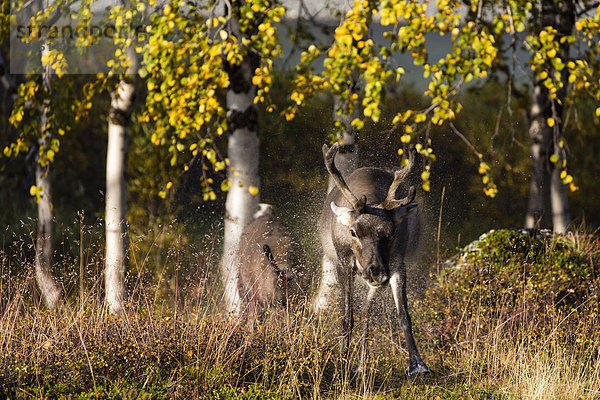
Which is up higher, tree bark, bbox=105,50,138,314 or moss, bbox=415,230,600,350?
tree bark, bbox=105,50,138,314

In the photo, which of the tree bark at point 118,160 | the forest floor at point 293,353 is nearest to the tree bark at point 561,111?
the forest floor at point 293,353

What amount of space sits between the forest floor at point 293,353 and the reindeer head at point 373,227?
70cm

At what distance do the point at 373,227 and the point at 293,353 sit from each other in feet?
4.79

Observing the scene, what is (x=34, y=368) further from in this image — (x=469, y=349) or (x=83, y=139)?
(x=83, y=139)

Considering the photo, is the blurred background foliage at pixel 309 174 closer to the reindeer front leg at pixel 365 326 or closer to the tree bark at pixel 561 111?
the tree bark at pixel 561 111

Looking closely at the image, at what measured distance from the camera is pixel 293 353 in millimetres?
6113

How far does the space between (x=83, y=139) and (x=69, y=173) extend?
A: 0.96 meters

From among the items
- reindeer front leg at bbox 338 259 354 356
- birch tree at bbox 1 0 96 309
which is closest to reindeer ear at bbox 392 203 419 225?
reindeer front leg at bbox 338 259 354 356

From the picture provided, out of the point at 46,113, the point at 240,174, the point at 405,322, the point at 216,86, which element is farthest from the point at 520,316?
the point at 46,113

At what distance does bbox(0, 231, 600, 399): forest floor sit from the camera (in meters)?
5.73

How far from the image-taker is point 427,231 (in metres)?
9.52

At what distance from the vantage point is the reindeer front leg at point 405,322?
658 centimetres

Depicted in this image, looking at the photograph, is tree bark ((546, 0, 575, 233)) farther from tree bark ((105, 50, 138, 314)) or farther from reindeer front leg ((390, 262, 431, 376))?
tree bark ((105, 50, 138, 314))

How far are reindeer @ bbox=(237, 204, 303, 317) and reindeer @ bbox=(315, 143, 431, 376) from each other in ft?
1.80
